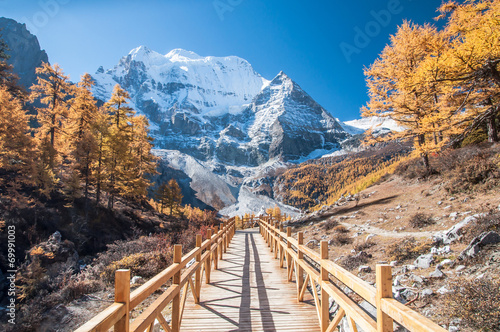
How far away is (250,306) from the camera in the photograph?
5.36m

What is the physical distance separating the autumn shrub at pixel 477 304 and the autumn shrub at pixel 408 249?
9.10ft

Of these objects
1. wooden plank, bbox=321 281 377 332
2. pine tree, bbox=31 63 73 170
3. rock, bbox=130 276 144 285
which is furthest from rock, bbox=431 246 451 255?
pine tree, bbox=31 63 73 170

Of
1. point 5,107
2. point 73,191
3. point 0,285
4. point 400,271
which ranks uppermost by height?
point 5,107

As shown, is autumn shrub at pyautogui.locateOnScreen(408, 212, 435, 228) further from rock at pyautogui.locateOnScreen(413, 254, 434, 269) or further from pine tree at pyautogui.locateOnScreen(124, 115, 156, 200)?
pine tree at pyautogui.locateOnScreen(124, 115, 156, 200)

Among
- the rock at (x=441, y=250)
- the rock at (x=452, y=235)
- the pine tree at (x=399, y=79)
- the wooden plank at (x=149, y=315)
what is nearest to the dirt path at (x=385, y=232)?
the rock at (x=452, y=235)

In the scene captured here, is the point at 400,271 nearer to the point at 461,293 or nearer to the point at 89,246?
the point at 461,293

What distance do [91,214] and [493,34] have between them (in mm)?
25076

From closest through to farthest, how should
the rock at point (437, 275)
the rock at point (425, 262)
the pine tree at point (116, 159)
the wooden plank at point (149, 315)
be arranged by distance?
the wooden plank at point (149, 315)
the rock at point (437, 275)
the rock at point (425, 262)
the pine tree at point (116, 159)

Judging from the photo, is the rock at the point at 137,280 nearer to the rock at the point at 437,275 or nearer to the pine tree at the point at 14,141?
the rock at the point at 437,275

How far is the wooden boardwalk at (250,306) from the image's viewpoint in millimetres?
4477

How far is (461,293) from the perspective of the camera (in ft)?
12.6

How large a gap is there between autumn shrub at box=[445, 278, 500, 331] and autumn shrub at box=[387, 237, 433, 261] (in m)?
2.77

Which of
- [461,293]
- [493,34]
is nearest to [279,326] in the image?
[461,293]

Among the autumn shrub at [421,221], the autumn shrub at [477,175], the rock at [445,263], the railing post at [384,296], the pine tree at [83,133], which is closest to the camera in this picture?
the railing post at [384,296]
